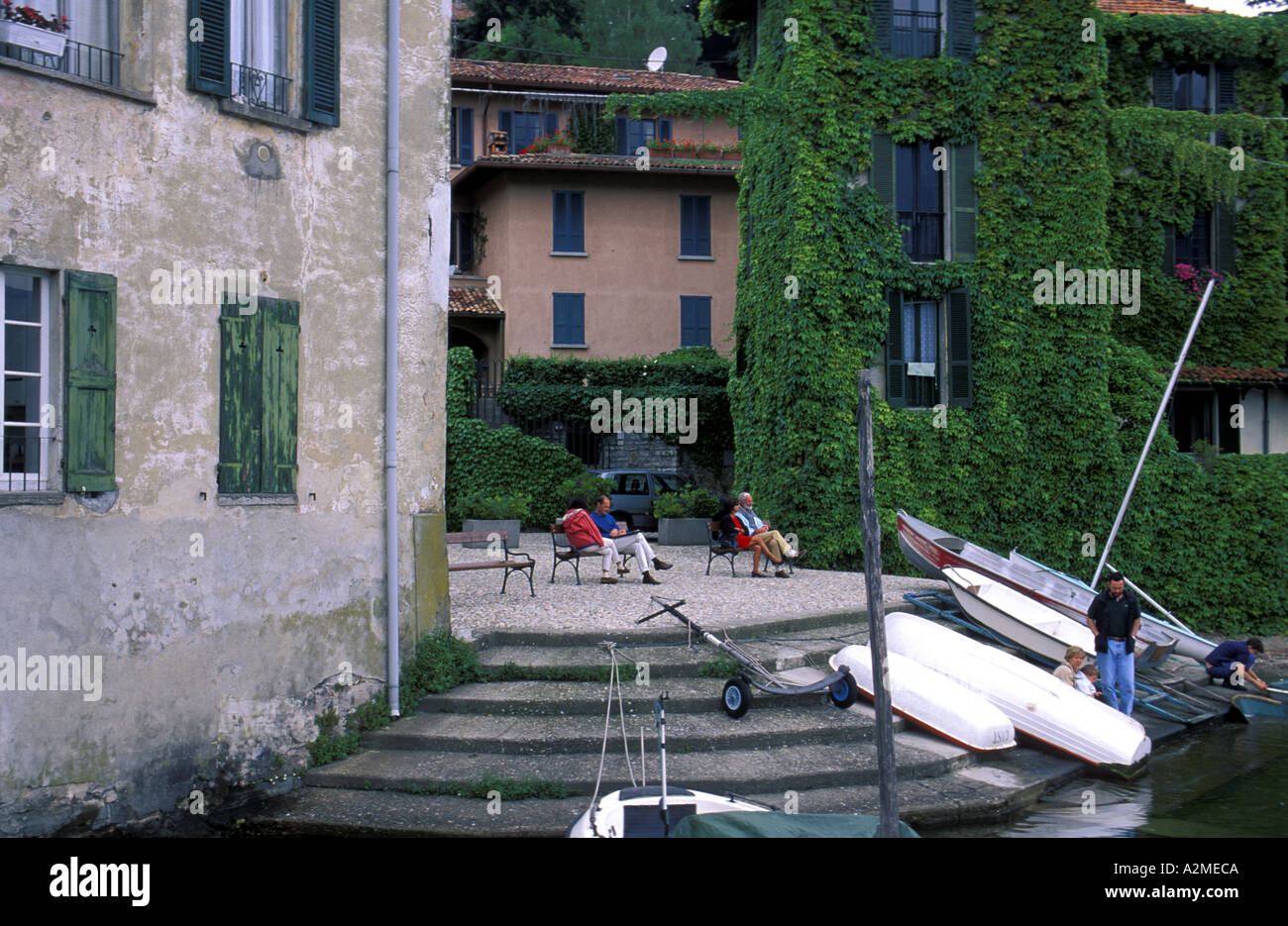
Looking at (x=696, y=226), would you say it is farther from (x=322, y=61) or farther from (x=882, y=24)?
(x=322, y=61)

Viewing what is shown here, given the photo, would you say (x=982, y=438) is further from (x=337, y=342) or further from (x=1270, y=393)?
(x=337, y=342)

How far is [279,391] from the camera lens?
10.9 metres

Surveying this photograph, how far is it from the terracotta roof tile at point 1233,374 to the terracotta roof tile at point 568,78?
17.6m

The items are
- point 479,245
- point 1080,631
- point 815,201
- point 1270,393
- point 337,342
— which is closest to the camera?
point 337,342

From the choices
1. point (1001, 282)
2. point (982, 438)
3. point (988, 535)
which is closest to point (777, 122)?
point (1001, 282)

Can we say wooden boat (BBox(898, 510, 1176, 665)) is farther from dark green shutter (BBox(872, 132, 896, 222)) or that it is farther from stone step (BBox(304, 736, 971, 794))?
dark green shutter (BBox(872, 132, 896, 222))

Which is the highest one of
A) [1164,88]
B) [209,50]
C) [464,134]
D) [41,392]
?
[464,134]

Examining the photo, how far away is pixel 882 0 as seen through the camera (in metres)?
23.3

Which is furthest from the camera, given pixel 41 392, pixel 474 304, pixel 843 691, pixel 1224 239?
pixel 474 304

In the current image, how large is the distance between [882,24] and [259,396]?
56.3 ft

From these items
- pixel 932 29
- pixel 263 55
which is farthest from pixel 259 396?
pixel 932 29

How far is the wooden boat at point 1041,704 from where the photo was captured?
44.1 ft
